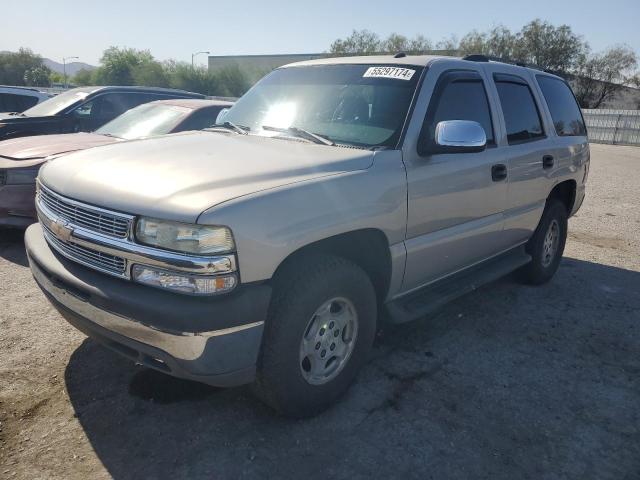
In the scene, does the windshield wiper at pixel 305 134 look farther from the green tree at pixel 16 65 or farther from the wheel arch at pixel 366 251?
the green tree at pixel 16 65

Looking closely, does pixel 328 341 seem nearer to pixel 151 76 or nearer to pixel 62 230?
pixel 62 230

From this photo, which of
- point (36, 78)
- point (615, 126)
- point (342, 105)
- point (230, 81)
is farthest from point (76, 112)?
point (36, 78)

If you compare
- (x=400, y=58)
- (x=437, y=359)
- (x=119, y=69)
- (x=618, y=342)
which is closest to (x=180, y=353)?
(x=437, y=359)

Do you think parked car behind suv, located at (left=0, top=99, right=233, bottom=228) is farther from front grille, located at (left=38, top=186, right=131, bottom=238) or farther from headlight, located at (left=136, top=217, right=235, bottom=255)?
headlight, located at (left=136, top=217, right=235, bottom=255)

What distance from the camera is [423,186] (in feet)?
10.5

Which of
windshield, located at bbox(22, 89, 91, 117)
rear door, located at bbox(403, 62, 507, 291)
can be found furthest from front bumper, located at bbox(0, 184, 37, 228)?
rear door, located at bbox(403, 62, 507, 291)

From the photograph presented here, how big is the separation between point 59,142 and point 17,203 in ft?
3.25

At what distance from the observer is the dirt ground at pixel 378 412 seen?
8.35 ft

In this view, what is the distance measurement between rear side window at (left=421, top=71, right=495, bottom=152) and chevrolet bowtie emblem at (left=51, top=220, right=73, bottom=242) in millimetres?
2035

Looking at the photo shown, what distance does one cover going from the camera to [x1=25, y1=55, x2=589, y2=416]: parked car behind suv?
2.29 meters

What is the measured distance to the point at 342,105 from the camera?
3436 millimetres

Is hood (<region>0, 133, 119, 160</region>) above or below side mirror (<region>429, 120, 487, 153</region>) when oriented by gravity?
below

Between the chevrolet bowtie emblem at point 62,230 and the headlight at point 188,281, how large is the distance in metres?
0.60

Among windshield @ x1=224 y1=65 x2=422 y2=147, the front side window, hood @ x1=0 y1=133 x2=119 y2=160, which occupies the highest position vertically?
windshield @ x1=224 y1=65 x2=422 y2=147
